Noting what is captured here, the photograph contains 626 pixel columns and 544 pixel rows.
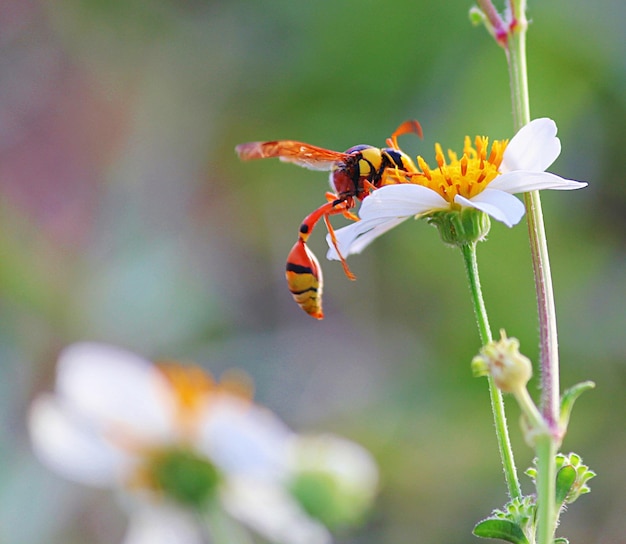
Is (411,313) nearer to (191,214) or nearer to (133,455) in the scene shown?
(191,214)

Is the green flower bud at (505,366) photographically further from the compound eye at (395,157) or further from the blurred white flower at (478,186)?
the compound eye at (395,157)

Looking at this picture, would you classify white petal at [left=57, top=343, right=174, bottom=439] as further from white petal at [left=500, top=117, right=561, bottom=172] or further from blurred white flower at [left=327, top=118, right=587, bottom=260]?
white petal at [left=500, top=117, right=561, bottom=172]

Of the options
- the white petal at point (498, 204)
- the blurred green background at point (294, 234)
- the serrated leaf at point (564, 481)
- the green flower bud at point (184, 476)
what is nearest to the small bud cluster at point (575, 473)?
the serrated leaf at point (564, 481)

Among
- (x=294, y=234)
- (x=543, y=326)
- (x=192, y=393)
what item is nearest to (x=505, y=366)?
(x=543, y=326)

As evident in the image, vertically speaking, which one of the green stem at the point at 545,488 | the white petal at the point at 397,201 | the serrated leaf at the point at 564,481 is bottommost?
the green stem at the point at 545,488

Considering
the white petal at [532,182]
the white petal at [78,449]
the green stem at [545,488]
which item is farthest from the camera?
the white petal at [78,449]

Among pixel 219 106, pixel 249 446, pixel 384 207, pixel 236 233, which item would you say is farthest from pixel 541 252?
pixel 219 106
